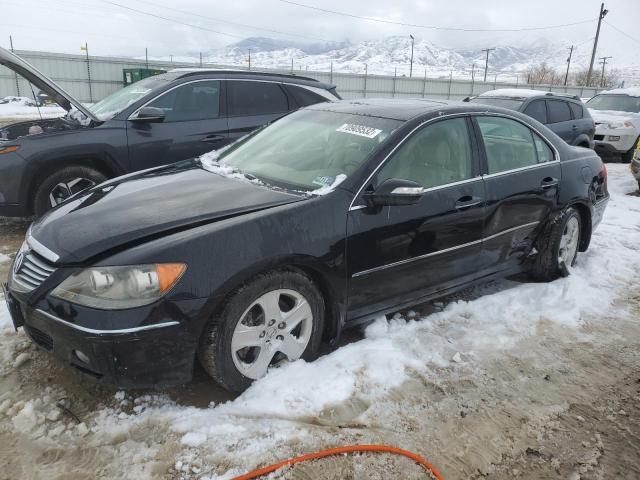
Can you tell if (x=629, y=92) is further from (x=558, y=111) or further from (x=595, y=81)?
(x=595, y=81)

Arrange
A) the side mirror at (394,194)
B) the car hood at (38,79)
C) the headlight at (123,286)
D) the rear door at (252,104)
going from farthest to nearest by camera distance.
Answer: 1. the rear door at (252,104)
2. the car hood at (38,79)
3. the side mirror at (394,194)
4. the headlight at (123,286)

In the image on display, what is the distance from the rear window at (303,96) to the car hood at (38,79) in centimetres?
238

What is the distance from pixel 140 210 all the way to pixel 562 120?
8.75 metres

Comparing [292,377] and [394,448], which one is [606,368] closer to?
[394,448]

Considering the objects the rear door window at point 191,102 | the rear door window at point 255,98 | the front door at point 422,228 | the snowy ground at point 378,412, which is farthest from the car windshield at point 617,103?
the front door at point 422,228

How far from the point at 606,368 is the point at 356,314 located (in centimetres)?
166

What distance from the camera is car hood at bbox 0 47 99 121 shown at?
184 inches

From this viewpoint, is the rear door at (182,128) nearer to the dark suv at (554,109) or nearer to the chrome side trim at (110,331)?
the chrome side trim at (110,331)

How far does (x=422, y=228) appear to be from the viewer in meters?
3.26

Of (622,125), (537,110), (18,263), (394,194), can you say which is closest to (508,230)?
(394,194)

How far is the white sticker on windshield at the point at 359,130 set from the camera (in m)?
3.36

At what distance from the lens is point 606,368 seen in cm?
330

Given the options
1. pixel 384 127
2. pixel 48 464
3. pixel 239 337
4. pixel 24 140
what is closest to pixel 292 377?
pixel 239 337

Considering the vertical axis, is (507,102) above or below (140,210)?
above
